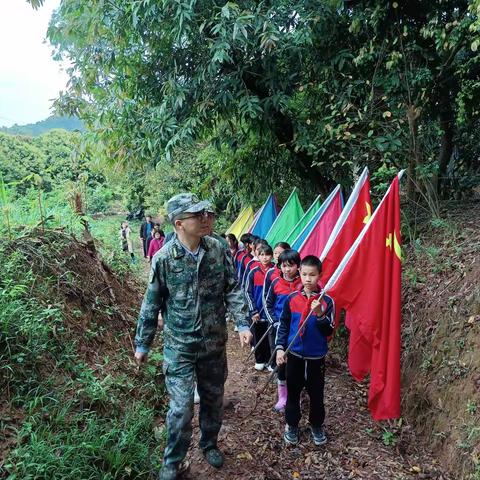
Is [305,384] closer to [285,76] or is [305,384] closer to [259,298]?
[259,298]

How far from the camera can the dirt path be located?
3.20 meters

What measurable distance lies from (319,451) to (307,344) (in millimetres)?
927

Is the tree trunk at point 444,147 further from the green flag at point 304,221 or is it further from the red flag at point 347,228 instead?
the red flag at point 347,228

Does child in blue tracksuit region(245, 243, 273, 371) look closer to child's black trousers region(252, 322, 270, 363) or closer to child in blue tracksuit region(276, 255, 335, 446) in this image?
child's black trousers region(252, 322, 270, 363)

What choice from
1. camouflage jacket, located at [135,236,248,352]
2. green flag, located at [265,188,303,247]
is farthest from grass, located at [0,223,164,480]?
green flag, located at [265,188,303,247]

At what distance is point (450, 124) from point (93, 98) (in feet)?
19.1

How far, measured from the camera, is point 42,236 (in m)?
5.10

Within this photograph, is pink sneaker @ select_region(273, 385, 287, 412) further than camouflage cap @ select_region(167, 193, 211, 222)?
Yes

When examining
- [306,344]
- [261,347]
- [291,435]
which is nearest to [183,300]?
[306,344]

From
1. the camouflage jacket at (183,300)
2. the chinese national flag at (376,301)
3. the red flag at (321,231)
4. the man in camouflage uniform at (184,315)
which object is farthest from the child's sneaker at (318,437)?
the red flag at (321,231)

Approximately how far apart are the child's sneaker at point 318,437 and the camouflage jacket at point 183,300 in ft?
4.25

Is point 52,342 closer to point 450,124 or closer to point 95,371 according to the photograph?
point 95,371

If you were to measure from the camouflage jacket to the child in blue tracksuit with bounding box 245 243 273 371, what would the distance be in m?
1.97

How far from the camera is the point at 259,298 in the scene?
504cm
